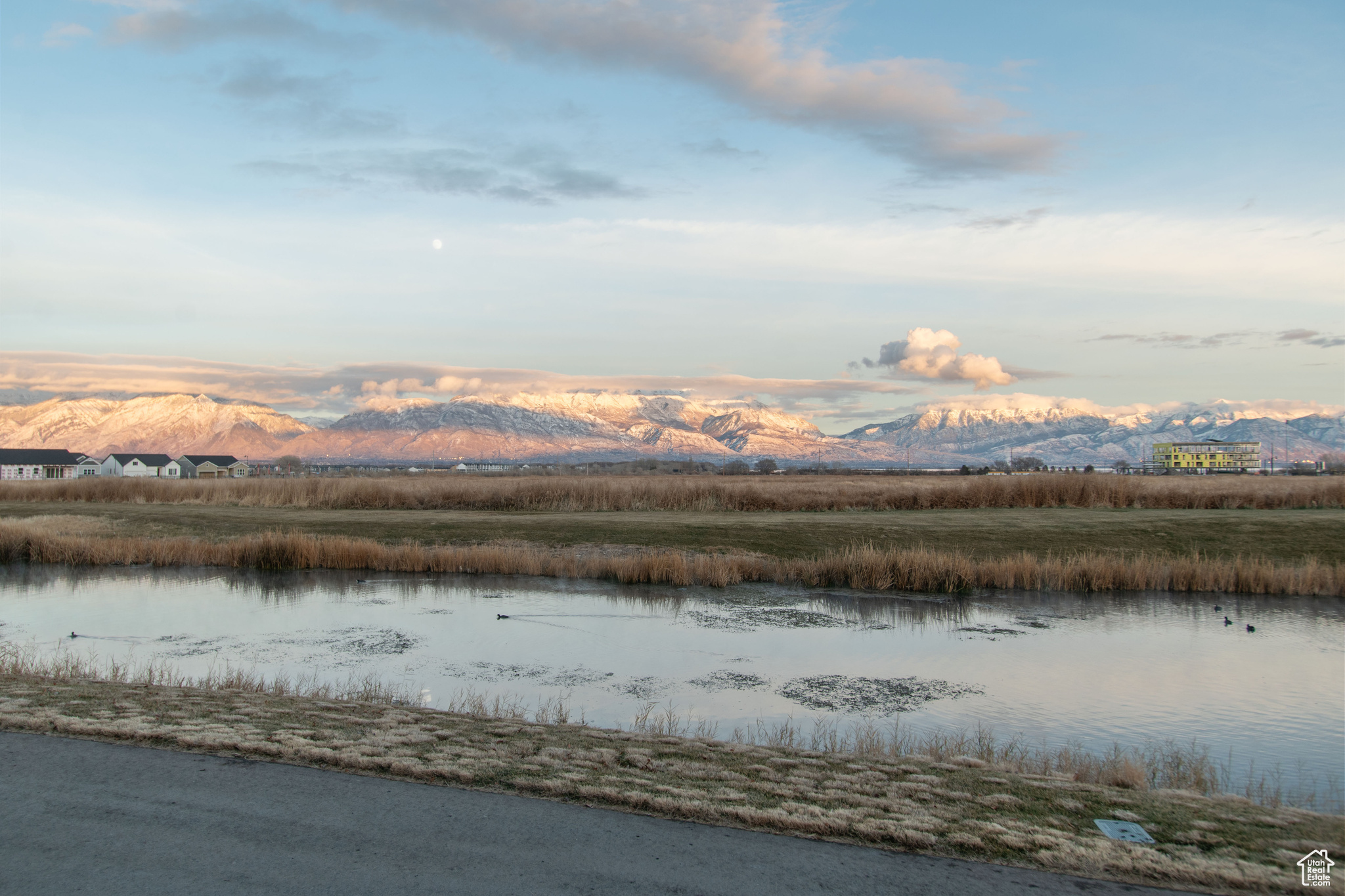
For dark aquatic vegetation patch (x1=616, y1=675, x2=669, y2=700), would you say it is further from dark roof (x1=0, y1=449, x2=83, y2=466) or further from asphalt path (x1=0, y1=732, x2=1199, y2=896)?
dark roof (x1=0, y1=449, x2=83, y2=466)

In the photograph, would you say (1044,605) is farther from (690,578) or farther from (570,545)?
(570,545)

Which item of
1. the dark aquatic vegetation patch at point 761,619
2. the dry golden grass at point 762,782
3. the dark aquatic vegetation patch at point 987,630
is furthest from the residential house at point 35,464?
the dry golden grass at point 762,782

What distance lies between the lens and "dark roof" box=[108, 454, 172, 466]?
13625 centimetres

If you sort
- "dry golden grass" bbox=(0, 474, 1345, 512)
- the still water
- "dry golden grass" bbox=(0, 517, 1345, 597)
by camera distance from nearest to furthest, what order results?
the still water < "dry golden grass" bbox=(0, 517, 1345, 597) < "dry golden grass" bbox=(0, 474, 1345, 512)

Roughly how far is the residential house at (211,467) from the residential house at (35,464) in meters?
14.5

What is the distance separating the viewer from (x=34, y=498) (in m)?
59.7

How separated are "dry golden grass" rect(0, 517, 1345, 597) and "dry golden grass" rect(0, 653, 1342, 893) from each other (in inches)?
652

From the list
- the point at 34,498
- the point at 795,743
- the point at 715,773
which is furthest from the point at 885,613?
the point at 34,498

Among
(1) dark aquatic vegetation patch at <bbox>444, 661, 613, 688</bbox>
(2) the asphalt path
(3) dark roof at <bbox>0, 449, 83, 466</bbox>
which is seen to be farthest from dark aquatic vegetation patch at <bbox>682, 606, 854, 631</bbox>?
(3) dark roof at <bbox>0, 449, 83, 466</bbox>

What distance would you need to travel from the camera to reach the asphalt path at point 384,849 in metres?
5.91

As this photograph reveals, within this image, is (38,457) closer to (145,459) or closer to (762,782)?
(145,459)

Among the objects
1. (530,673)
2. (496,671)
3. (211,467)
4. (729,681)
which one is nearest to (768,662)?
(729,681)

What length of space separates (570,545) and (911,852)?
28587 mm

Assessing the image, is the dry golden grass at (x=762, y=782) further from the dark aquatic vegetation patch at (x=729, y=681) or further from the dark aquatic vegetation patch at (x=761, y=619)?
the dark aquatic vegetation patch at (x=761, y=619)
